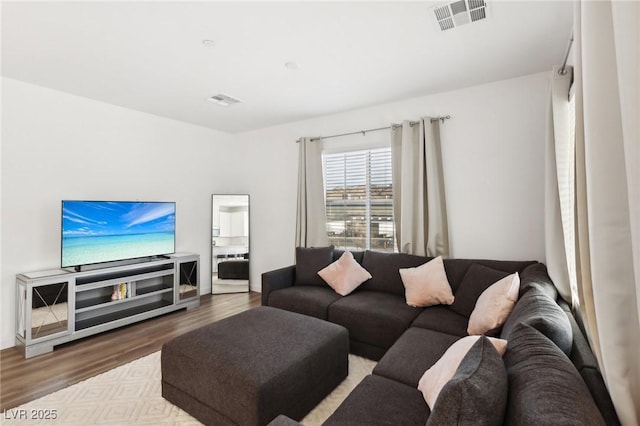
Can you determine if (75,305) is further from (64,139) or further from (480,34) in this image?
(480,34)

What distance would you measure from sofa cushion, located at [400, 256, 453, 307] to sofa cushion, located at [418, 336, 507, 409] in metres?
1.33

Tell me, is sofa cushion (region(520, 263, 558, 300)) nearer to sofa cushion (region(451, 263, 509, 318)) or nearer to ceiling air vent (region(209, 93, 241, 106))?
sofa cushion (region(451, 263, 509, 318))

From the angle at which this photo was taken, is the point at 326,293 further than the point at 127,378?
Yes

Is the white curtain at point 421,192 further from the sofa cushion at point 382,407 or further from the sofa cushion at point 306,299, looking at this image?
the sofa cushion at point 382,407

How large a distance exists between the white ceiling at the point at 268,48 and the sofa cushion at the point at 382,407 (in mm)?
2301

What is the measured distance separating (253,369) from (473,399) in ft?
4.07

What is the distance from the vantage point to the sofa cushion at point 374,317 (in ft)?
8.38

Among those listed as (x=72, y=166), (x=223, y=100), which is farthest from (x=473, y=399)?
(x=72, y=166)

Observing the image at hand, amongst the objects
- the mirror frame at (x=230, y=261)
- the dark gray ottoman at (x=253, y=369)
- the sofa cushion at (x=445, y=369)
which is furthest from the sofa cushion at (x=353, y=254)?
the sofa cushion at (x=445, y=369)

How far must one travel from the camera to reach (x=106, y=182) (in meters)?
Answer: 3.64

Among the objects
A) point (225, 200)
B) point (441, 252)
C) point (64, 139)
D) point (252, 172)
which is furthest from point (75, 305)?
point (441, 252)

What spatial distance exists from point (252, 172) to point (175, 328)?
2.66 meters

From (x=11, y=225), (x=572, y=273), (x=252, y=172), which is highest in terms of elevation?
(x=252, y=172)

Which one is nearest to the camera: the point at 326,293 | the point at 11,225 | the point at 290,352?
the point at 290,352
